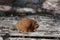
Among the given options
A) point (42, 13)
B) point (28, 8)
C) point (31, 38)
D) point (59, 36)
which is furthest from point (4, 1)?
point (59, 36)

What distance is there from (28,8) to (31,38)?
0.33 metres

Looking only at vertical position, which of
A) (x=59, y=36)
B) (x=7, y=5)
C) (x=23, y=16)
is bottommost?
(x=59, y=36)

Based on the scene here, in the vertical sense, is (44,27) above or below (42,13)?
below

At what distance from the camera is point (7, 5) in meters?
1.67

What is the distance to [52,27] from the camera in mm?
1512

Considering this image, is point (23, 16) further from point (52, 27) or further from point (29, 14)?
point (52, 27)

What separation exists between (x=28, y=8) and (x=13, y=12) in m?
0.13

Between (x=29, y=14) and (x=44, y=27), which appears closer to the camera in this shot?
(x=44, y=27)

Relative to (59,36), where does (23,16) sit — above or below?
above

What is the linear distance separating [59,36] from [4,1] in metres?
0.58

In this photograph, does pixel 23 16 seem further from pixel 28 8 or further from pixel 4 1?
pixel 4 1

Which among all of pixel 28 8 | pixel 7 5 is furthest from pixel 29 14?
pixel 7 5

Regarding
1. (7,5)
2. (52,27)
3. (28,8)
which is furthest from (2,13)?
(52,27)

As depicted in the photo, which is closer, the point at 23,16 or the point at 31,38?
the point at 31,38
